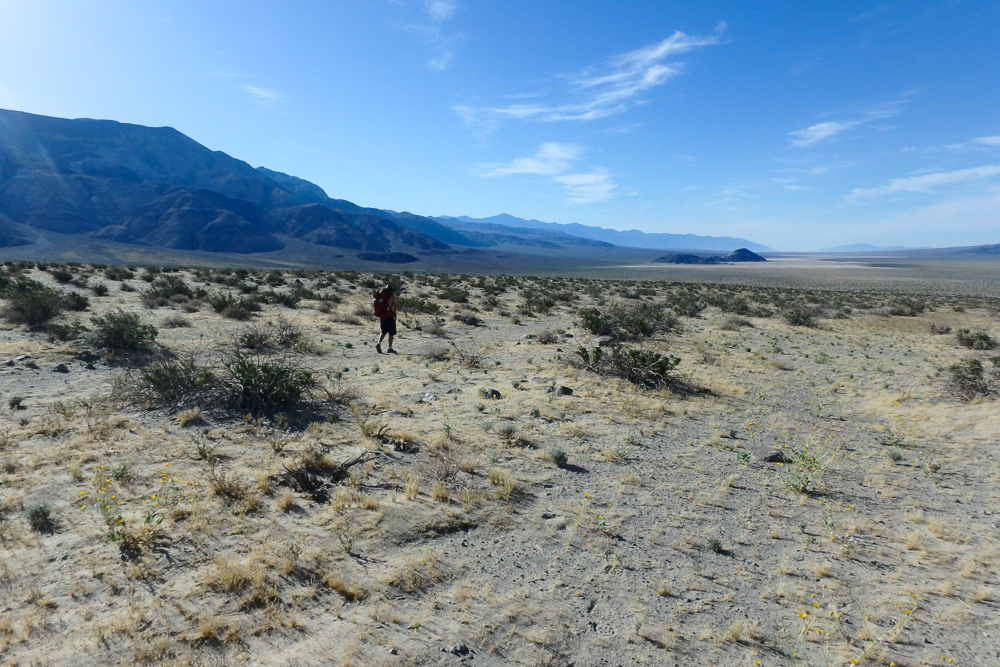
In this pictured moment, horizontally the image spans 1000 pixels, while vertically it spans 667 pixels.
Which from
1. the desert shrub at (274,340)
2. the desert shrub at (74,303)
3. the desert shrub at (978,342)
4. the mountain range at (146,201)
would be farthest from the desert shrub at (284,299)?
the mountain range at (146,201)

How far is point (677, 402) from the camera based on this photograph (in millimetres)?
10227

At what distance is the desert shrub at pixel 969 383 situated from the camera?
36.4 feet

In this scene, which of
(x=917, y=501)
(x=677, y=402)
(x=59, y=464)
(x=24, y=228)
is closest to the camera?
(x=59, y=464)

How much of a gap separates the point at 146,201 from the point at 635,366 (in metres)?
165

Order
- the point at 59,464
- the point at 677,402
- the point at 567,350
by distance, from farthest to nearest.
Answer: the point at 567,350, the point at 677,402, the point at 59,464

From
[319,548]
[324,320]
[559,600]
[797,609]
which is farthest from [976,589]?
[324,320]

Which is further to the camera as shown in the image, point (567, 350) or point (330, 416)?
point (567, 350)

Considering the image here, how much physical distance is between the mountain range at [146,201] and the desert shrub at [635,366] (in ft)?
381

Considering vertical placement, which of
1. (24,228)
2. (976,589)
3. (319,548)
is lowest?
(976,589)

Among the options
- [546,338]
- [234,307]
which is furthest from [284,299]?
[546,338]

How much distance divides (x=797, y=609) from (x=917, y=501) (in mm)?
3662

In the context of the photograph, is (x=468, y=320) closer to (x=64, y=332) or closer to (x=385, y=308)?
(x=385, y=308)

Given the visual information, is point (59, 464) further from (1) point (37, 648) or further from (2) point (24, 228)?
(2) point (24, 228)

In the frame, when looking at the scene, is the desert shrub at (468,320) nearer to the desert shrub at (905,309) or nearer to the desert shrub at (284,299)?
the desert shrub at (284,299)
